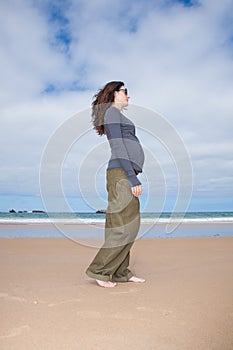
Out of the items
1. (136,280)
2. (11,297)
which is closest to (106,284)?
(136,280)

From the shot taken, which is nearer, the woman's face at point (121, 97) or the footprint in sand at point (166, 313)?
the footprint in sand at point (166, 313)

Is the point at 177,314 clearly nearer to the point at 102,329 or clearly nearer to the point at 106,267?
the point at 102,329

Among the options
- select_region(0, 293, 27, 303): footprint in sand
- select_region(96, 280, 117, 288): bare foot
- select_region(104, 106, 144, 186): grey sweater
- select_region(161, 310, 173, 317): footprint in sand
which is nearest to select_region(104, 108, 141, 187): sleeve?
select_region(104, 106, 144, 186): grey sweater

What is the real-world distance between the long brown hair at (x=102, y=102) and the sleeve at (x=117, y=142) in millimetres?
131

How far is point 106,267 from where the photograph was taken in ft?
10.1

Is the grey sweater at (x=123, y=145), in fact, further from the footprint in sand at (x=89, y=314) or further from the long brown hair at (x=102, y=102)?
the footprint in sand at (x=89, y=314)

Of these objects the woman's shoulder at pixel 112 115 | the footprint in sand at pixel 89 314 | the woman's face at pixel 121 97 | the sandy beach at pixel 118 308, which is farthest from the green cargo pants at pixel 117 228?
the footprint in sand at pixel 89 314

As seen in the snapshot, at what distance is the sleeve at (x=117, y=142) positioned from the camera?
305 cm

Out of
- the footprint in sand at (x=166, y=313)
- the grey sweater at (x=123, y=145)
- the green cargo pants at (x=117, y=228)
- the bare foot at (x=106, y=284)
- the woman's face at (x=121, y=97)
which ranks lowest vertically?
the footprint in sand at (x=166, y=313)

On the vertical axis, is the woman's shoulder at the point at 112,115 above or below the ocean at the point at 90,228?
above

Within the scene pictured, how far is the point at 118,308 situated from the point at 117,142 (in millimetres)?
1344

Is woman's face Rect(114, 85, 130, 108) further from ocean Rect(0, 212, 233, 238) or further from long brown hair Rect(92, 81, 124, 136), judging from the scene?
ocean Rect(0, 212, 233, 238)

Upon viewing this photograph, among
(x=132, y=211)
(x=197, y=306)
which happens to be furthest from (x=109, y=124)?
(x=197, y=306)

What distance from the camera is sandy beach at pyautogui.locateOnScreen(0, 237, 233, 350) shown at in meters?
1.80
